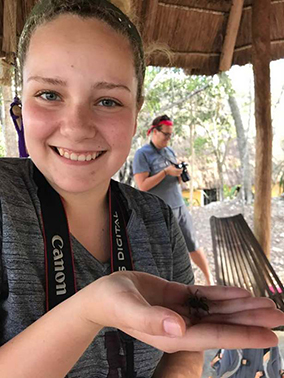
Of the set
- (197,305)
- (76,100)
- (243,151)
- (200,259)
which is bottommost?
(200,259)

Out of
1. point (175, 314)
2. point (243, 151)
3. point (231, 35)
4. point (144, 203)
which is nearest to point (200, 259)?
point (231, 35)

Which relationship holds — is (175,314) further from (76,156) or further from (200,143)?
(200,143)

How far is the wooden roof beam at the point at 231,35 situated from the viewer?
2.72 meters

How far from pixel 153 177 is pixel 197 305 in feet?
7.25

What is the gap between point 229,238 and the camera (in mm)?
2428

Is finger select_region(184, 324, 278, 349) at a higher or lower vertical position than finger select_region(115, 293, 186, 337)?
lower

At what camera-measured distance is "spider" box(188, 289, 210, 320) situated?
684 mm

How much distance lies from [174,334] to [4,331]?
40 cm

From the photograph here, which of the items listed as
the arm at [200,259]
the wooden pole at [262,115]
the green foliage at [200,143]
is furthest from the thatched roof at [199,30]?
the green foliage at [200,143]

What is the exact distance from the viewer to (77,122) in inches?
29.9

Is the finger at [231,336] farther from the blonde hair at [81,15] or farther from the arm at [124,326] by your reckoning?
the blonde hair at [81,15]

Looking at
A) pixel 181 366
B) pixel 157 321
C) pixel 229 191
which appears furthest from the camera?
pixel 229 191

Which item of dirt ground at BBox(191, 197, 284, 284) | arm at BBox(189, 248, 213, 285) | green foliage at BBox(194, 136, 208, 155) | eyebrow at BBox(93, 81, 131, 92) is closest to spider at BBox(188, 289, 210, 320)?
eyebrow at BBox(93, 81, 131, 92)

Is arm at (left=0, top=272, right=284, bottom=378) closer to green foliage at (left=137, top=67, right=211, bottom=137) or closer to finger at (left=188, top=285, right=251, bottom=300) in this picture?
finger at (left=188, top=285, right=251, bottom=300)
